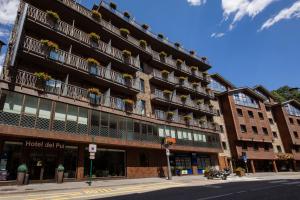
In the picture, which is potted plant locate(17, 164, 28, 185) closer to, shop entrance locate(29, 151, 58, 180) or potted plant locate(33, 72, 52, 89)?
shop entrance locate(29, 151, 58, 180)

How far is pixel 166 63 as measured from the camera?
31.6 m

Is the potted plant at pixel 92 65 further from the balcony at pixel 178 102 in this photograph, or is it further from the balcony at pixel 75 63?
the balcony at pixel 178 102

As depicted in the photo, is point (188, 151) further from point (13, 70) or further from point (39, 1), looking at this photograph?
point (39, 1)

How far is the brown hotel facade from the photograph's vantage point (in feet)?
52.3

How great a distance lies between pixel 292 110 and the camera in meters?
51.9

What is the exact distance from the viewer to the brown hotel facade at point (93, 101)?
16.0 m

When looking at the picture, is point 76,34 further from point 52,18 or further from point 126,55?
point 126,55

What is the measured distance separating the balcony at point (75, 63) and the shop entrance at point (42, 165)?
7.60 metres

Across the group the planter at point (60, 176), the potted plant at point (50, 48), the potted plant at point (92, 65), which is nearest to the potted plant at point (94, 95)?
the potted plant at point (92, 65)

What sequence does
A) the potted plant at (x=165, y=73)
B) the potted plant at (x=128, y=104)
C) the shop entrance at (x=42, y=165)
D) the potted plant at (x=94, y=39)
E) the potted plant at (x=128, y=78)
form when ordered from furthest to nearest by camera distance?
the potted plant at (x=165, y=73), the potted plant at (x=128, y=78), the potted plant at (x=128, y=104), the potted plant at (x=94, y=39), the shop entrance at (x=42, y=165)

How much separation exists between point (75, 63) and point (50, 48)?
2.45 metres

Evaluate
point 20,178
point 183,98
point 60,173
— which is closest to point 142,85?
point 183,98

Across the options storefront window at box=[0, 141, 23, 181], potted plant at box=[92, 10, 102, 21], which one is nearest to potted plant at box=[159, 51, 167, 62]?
potted plant at box=[92, 10, 102, 21]

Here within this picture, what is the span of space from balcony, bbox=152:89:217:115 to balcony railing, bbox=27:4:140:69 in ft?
15.3
